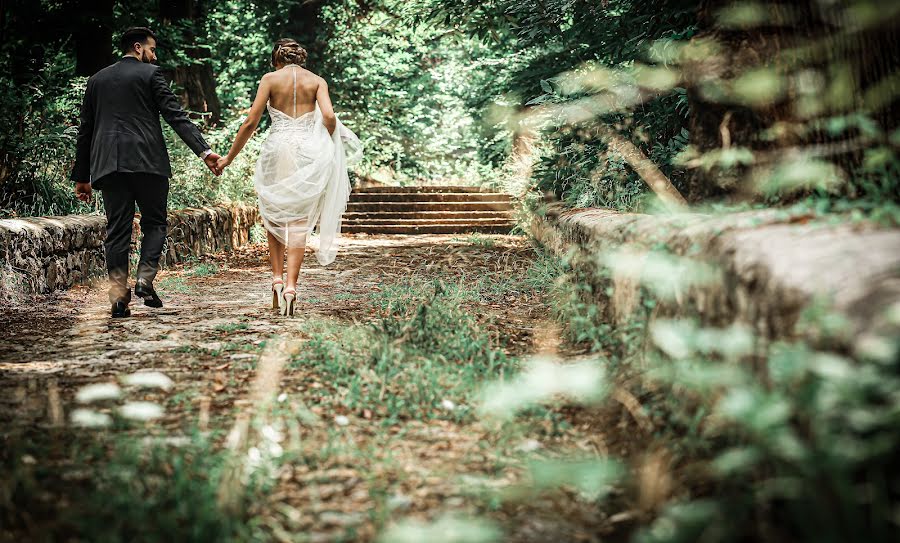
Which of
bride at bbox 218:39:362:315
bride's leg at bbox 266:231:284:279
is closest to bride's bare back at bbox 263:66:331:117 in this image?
bride at bbox 218:39:362:315

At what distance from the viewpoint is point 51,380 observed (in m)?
3.71

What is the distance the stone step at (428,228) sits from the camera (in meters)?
15.9

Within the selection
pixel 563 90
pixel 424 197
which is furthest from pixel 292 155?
pixel 424 197

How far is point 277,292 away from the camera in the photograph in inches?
232

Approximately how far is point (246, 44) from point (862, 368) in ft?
51.4

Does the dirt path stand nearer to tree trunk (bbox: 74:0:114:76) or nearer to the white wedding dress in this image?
the white wedding dress

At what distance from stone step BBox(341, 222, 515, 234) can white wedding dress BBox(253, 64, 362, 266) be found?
9.56 m

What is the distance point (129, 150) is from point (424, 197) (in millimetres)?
11676

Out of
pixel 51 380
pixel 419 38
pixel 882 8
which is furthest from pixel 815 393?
pixel 419 38

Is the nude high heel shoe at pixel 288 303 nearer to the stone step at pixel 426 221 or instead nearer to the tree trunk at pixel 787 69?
the tree trunk at pixel 787 69

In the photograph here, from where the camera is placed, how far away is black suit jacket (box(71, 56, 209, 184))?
577cm

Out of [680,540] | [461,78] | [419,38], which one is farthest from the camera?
[461,78]

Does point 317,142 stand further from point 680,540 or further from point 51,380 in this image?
point 680,540

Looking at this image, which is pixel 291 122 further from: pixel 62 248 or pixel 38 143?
pixel 38 143
